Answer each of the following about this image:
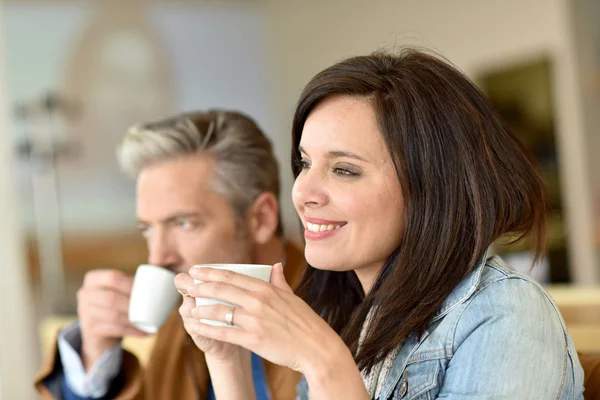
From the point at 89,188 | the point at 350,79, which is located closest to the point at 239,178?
the point at 350,79

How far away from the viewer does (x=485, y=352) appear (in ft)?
3.25

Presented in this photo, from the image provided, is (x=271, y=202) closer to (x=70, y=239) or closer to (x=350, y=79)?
(x=350, y=79)

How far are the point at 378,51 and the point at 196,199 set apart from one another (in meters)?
0.59

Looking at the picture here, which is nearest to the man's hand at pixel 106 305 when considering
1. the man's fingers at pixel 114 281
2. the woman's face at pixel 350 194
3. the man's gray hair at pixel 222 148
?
the man's fingers at pixel 114 281

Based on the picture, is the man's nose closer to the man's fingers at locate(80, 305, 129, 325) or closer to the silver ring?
the man's fingers at locate(80, 305, 129, 325)

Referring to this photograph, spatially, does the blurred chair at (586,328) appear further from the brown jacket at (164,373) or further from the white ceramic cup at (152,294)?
the white ceramic cup at (152,294)

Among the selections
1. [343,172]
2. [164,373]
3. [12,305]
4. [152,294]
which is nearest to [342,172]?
[343,172]

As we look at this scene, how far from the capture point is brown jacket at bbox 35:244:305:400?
1.73 m

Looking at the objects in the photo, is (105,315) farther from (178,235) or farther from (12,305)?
(12,305)

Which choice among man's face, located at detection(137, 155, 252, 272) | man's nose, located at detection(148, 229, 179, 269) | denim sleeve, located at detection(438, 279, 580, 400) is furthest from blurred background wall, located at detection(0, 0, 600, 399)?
denim sleeve, located at detection(438, 279, 580, 400)

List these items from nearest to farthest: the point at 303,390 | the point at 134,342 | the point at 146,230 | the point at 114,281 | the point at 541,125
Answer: the point at 303,390, the point at 114,281, the point at 146,230, the point at 134,342, the point at 541,125

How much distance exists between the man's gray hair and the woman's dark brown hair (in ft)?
2.04

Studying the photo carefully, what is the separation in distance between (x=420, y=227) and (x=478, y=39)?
3959 mm

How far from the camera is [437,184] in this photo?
112 centimetres
